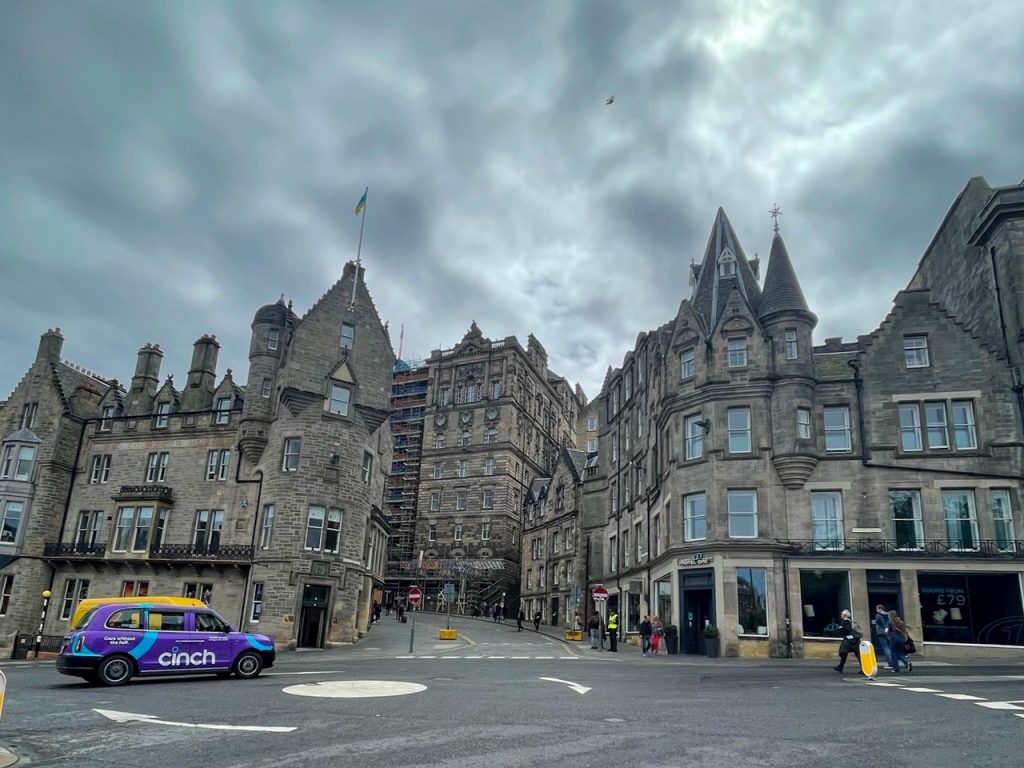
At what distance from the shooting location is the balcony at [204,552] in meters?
37.2

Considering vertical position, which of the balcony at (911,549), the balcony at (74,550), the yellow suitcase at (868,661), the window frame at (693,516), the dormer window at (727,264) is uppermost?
the dormer window at (727,264)

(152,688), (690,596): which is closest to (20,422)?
(152,688)

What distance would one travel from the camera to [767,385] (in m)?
31.9

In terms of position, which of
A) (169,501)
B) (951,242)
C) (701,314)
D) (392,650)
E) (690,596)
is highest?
(951,242)

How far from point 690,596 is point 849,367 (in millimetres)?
12221

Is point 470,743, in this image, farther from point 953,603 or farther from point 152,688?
point 953,603

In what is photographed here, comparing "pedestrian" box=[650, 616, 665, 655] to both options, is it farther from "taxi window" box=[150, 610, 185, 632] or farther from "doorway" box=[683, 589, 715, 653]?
"taxi window" box=[150, 610, 185, 632]

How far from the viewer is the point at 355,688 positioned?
613 inches

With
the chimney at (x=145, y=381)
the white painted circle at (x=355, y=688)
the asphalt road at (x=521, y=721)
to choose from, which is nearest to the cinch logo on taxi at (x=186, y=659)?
the asphalt road at (x=521, y=721)

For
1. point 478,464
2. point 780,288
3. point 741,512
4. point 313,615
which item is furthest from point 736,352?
point 478,464

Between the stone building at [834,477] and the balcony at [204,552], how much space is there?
20579 millimetres

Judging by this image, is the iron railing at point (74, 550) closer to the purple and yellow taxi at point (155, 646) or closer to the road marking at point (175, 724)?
the purple and yellow taxi at point (155, 646)

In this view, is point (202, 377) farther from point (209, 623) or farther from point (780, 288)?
point (780, 288)

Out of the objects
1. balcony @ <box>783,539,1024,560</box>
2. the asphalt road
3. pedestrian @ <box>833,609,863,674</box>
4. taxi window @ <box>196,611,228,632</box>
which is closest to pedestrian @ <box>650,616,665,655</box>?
balcony @ <box>783,539,1024,560</box>
